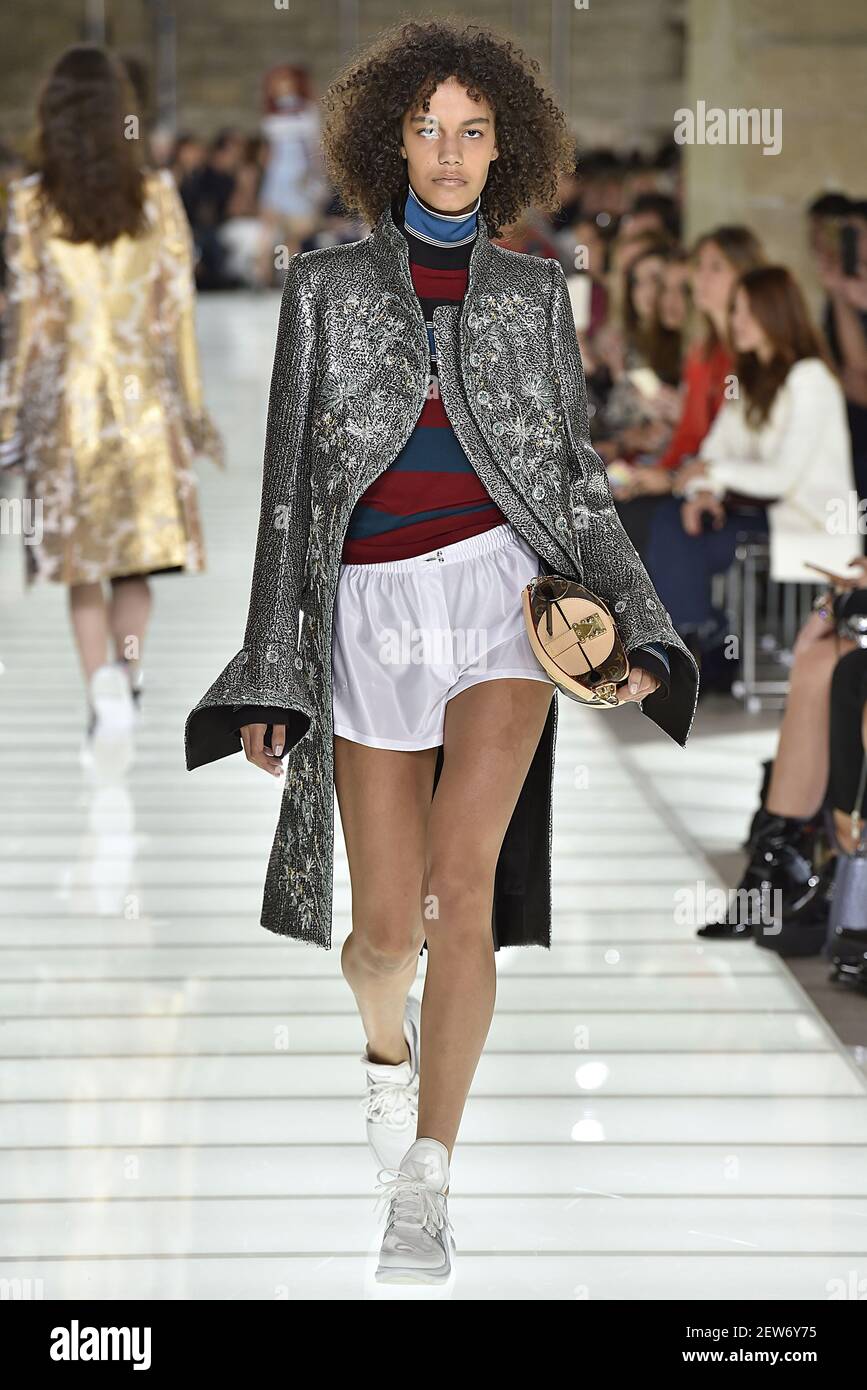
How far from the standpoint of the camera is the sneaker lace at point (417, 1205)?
2.12 meters

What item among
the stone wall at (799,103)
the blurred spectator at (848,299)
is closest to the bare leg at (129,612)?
the blurred spectator at (848,299)

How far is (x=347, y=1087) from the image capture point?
9.32 ft

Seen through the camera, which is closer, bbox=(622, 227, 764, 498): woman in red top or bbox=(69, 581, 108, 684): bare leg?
bbox=(69, 581, 108, 684): bare leg

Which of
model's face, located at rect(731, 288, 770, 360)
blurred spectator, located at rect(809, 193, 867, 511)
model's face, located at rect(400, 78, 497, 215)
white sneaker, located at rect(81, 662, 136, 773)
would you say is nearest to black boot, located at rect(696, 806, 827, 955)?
model's face, located at rect(400, 78, 497, 215)

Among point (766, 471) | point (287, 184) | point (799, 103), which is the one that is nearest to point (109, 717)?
point (766, 471)

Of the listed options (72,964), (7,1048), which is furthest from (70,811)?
(7,1048)

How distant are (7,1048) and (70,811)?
1505mm

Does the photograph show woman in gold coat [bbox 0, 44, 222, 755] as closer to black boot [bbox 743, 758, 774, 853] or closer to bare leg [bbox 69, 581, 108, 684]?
bare leg [bbox 69, 581, 108, 684]

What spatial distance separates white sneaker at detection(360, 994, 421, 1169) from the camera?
7.91 feet

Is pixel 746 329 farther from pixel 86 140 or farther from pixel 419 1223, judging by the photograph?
pixel 419 1223

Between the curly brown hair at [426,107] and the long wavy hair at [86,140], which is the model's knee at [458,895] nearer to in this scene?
the curly brown hair at [426,107]

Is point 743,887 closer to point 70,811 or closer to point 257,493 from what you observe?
Answer: point 70,811

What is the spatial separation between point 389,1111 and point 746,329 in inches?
132

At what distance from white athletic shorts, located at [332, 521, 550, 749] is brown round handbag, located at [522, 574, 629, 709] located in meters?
0.07
